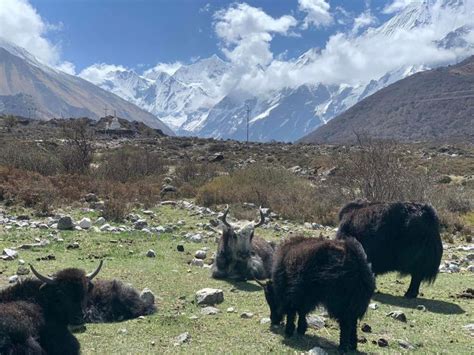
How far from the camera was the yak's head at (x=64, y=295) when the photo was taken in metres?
7.21

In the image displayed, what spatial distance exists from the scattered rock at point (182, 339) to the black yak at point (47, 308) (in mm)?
1353

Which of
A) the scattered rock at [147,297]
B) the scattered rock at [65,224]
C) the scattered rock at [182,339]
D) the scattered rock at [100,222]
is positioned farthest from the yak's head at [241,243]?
the scattered rock at [100,222]

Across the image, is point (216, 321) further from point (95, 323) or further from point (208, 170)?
point (208, 170)

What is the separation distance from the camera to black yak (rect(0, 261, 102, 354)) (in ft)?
21.6

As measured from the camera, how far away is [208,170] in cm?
3491

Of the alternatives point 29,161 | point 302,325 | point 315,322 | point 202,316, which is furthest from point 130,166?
point 302,325

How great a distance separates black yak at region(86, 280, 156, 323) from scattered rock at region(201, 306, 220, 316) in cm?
86

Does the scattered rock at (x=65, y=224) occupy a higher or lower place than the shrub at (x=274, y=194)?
lower

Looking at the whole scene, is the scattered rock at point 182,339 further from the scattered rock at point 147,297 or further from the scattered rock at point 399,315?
the scattered rock at point 399,315

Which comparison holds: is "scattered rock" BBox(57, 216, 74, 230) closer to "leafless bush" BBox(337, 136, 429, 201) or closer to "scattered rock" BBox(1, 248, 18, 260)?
"scattered rock" BBox(1, 248, 18, 260)

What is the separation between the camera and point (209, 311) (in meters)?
9.42

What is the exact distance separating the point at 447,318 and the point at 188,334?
4556 millimetres

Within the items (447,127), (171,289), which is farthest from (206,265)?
(447,127)

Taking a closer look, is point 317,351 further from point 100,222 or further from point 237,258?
point 100,222
